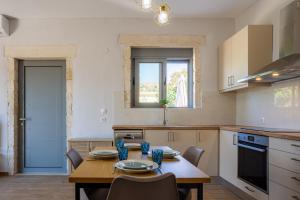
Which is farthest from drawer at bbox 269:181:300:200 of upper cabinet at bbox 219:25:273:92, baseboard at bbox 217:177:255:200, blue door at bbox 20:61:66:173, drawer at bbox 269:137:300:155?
blue door at bbox 20:61:66:173

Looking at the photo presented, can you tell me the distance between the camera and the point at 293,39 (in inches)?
118

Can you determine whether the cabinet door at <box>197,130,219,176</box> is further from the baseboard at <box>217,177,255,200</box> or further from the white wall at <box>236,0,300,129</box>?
the white wall at <box>236,0,300,129</box>

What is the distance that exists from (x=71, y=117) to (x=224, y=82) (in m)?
2.72

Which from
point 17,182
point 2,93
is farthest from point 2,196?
point 2,93

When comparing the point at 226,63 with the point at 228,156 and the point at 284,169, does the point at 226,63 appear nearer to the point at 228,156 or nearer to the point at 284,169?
the point at 228,156

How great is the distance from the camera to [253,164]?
10.9ft

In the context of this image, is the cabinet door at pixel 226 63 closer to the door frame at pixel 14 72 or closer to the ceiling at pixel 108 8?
the ceiling at pixel 108 8

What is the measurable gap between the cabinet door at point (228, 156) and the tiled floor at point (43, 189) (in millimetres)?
209

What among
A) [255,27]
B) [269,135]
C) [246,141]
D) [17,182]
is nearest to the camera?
[269,135]

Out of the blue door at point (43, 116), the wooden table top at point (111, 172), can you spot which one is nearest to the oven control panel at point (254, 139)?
the wooden table top at point (111, 172)

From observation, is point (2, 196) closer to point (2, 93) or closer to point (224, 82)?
point (2, 93)

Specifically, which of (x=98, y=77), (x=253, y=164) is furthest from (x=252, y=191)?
(x=98, y=77)

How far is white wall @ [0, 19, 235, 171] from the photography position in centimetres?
497

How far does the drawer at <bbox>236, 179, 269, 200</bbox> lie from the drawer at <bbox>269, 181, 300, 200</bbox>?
13 centimetres
